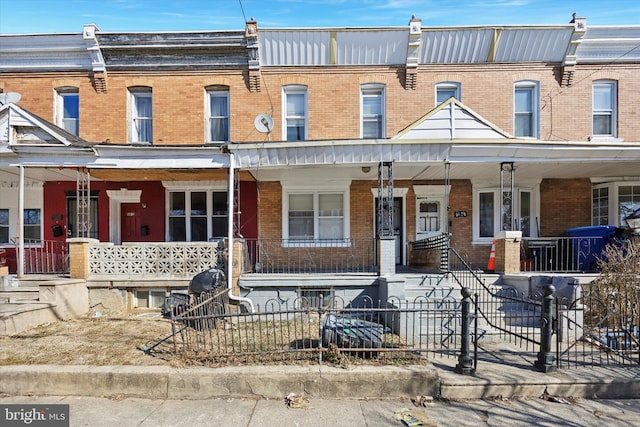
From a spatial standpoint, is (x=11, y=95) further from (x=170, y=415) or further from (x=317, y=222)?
(x=170, y=415)

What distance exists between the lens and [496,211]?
1105cm

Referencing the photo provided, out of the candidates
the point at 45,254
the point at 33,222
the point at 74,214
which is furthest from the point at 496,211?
the point at 33,222

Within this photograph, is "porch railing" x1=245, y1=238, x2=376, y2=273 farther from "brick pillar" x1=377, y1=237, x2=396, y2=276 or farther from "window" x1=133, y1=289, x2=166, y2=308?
"window" x1=133, y1=289, x2=166, y2=308

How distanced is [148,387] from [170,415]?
2.23 feet

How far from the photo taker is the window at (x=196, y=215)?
459 inches

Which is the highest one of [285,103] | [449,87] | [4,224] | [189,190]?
[449,87]

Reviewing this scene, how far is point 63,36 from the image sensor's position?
36.3ft

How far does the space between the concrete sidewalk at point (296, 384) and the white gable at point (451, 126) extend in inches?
219

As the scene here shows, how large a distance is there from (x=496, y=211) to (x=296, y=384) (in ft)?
30.2

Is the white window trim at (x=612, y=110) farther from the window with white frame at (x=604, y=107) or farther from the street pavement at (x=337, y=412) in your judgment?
the street pavement at (x=337, y=412)

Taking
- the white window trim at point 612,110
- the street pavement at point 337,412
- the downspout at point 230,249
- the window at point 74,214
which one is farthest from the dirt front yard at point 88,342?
the white window trim at point 612,110

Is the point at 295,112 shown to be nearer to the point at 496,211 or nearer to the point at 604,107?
the point at 496,211

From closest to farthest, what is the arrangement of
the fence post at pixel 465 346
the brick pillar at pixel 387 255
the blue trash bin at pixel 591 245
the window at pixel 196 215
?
1. the fence post at pixel 465 346
2. the brick pillar at pixel 387 255
3. the blue trash bin at pixel 591 245
4. the window at pixel 196 215

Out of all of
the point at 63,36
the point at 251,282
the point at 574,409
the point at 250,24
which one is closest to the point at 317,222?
the point at 251,282
